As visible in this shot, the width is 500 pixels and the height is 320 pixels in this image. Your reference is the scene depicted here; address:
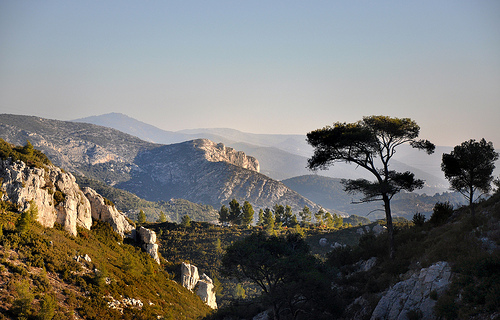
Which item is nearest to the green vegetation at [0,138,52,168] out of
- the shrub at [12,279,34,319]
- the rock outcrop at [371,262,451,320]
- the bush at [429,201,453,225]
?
the shrub at [12,279,34,319]

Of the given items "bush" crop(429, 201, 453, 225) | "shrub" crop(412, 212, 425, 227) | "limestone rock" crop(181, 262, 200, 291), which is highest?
"bush" crop(429, 201, 453, 225)

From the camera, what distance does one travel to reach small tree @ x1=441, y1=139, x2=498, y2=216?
70.6 feet

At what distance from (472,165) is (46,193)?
46044 mm

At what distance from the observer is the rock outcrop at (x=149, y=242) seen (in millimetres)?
53244

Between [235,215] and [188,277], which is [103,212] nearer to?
[188,277]

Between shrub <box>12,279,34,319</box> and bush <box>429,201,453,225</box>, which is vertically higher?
bush <box>429,201,453,225</box>

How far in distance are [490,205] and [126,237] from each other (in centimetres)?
5093

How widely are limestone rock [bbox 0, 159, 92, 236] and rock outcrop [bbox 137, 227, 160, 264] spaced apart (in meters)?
11.5

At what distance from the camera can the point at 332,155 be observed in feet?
82.2

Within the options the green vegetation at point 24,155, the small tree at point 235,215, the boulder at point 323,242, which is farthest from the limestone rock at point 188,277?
the small tree at point 235,215

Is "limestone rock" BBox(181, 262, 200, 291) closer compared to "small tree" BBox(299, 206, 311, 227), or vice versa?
"limestone rock" BBox(181, 262, 200, 291)

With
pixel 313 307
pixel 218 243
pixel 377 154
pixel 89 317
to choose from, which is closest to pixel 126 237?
pixel 89 317

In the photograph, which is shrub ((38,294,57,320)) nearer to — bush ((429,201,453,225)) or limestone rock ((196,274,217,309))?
bush ((429,201,453,225))

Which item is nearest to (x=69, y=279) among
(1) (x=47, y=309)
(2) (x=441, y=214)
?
(1) (x=47, y=309)
